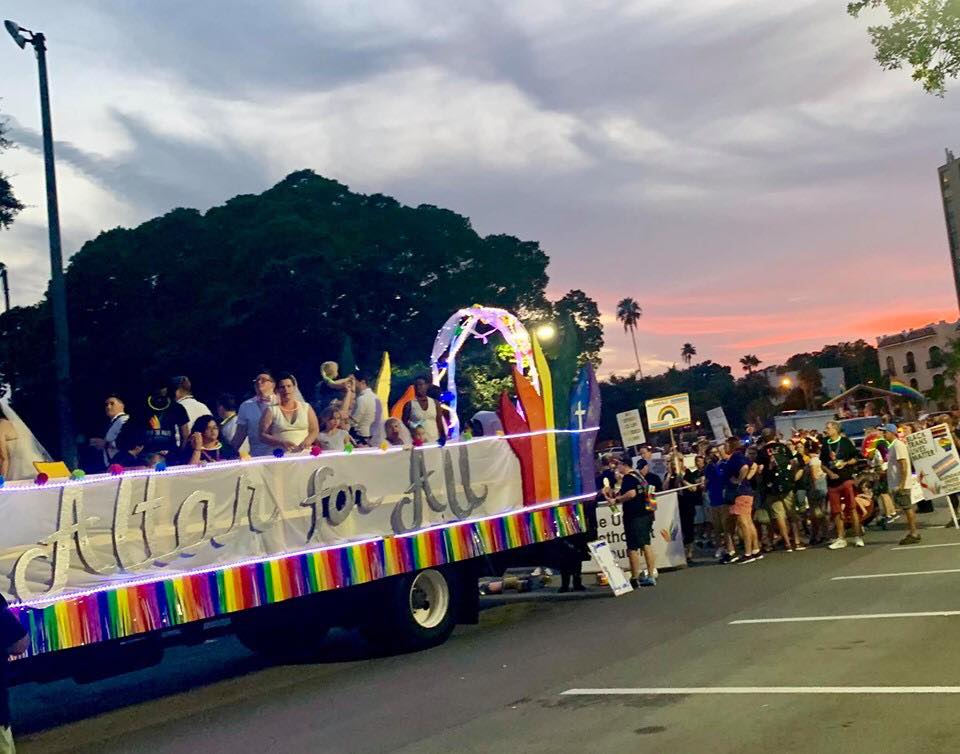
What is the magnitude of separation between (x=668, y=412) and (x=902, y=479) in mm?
6705

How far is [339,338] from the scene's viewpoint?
36594 mm

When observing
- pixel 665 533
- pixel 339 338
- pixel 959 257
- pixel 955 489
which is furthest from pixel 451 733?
pixel 959 257

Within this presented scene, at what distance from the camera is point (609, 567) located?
13.5 m

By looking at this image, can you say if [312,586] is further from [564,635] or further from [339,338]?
[339,338]

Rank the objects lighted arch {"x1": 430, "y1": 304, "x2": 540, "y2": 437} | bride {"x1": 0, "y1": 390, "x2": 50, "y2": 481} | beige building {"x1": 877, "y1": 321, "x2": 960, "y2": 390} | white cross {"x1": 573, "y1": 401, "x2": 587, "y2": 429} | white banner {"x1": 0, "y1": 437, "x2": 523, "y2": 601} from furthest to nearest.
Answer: beige building {"x1": 877, "y1": 321, "x2": 960, "y2": 390}, lighted arch {"x1": 430, "y1": 304, "x2": 540, "y2": 437}, white cross {"x1": 573, "y1": 401, "x2": 587, "y2": 429}, bride {"x1": 0, "y1": 390, "x2": 50, "y2": 481}, white banner {"x1": 0, "y1": 437, "x2": 523, "y2": 601}

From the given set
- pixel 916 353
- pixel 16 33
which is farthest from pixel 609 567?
pixel 916 353

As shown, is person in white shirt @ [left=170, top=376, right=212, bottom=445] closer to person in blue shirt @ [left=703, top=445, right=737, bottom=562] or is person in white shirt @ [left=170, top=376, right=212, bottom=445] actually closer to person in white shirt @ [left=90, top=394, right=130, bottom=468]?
person in white shirt @ [left=90, top=394, right=130, bottom=468]

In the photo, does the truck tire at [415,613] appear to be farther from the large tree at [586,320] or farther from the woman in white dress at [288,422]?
the large tree at [586,320]

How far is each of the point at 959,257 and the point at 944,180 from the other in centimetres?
1042

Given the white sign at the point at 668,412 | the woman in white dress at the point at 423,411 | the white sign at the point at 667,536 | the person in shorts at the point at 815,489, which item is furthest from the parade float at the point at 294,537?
the white sign at the point at 668,412

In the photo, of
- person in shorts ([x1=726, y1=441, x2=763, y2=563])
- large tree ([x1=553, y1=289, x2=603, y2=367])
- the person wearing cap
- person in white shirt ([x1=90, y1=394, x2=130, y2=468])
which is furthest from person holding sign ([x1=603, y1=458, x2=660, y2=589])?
large tree ([x1=553, y1=289, x2=603, y2=367])

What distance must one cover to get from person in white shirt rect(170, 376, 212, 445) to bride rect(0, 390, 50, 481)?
159 centimetres

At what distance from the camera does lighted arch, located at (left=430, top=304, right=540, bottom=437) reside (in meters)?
14.2

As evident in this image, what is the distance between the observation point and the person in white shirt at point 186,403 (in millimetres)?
10227
